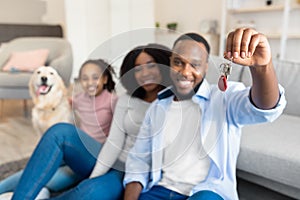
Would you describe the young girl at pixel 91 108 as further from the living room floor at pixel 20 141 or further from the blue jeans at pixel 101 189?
the living room floor at pixel 20 141

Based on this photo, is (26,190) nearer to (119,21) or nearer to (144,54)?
(144,54)

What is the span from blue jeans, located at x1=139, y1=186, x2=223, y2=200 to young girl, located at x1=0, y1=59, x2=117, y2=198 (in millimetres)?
307

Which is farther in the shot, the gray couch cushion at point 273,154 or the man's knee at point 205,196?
the gray couch cushion at point 273,154

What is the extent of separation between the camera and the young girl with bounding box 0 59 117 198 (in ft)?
3.11

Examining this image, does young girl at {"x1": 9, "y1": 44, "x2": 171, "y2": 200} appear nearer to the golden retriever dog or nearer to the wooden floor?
the golden retriever dog

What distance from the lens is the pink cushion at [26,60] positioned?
2426 millimetres

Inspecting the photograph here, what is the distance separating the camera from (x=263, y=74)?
0.58 metres

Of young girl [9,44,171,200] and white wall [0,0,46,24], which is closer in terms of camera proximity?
young girl [9,44,171,200]

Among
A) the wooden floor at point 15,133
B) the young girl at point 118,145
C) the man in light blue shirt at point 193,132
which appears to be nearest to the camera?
the man in light blue shirt at point 193,132

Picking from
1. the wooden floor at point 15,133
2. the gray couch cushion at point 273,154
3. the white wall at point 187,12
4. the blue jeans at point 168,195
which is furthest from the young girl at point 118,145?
the white wall at point 187,12

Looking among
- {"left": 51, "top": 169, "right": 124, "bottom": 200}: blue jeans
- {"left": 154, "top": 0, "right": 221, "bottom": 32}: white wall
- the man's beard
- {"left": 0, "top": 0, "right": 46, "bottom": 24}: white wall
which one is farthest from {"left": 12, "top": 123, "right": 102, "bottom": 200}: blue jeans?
{"left": 0, "top": 0, "right": 46, "bottom": 24}: white wall

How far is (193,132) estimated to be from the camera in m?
0.81

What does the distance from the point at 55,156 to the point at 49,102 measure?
555 millimetres

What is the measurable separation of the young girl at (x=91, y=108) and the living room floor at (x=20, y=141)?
1.99 ft
